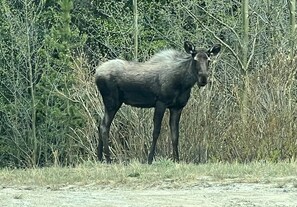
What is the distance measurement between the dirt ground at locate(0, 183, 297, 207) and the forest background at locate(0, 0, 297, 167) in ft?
18.5

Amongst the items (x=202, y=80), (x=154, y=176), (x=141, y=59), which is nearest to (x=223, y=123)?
(x=202, y=80)

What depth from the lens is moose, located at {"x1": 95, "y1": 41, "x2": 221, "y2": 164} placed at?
771 inches

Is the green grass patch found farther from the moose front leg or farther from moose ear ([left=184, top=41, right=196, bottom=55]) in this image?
moose ear ([left=184, top=41, right=196, bottom=55])

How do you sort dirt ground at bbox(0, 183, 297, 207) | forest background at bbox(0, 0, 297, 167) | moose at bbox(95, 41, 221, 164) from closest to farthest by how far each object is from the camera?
1. dirt ground at bbox(0, 183, 297, 207)
2. moose at bbox(95, 41, 221, 164)
3. forest background at bbox(0, 0, 297, 167)

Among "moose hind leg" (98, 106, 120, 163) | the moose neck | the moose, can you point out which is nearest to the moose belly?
the moose

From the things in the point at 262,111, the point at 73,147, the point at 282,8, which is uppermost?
the point at 282,8

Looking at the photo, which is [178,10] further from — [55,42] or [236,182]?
[236,182]

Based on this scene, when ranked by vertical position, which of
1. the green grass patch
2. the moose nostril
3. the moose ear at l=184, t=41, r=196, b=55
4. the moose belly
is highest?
the moose ear at l=184, t=41, r=196, b=55

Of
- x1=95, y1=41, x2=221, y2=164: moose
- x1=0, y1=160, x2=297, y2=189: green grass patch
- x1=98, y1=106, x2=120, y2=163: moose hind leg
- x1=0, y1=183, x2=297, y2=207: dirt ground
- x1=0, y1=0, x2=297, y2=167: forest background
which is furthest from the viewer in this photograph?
x1=0, y1=0, x2=297, y2=167: forest background

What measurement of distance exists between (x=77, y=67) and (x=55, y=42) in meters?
14.2

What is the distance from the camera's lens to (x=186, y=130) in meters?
22.1

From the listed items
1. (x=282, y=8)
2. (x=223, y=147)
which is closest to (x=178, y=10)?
(x=282, y=8)

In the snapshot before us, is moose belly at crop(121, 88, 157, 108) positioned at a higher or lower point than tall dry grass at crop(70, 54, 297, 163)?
higher

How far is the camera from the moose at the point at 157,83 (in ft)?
64.2
